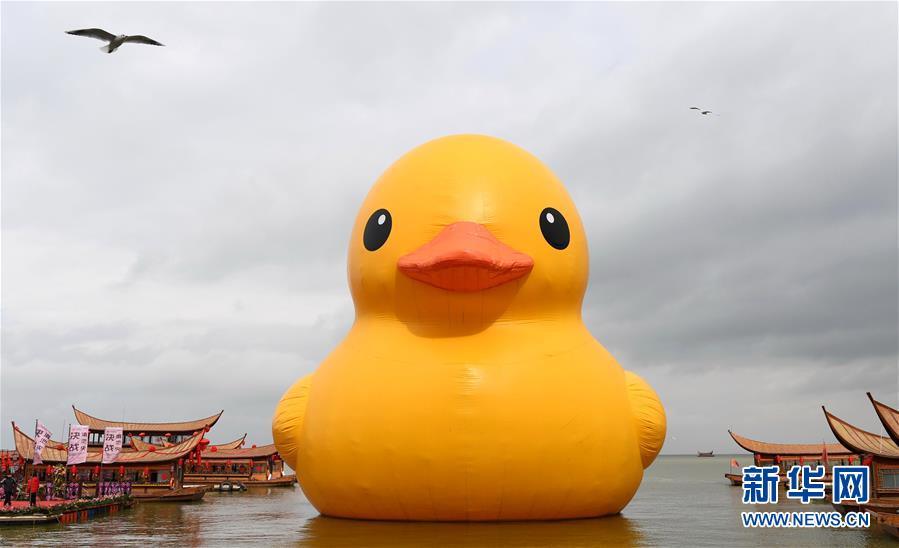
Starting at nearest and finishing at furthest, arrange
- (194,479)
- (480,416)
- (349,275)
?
(480,416) < (349,275) < (194,479)

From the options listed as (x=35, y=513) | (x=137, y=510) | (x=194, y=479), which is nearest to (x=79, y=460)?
(x=137, y=510)

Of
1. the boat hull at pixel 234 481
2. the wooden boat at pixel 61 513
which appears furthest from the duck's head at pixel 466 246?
the boat hull at pixel 234 481

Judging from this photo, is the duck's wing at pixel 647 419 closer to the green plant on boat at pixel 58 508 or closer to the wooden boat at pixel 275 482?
the green plant on boat at pixel 58 508

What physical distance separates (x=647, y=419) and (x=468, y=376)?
320 cm

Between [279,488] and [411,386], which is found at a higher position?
[411,386]

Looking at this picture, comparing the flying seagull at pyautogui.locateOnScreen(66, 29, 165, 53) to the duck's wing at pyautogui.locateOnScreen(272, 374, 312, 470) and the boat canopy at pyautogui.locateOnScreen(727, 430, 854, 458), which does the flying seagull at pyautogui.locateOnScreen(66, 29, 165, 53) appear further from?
the boat canopy at pyautogui.locateOnScreen(727, 430, 854, 458)

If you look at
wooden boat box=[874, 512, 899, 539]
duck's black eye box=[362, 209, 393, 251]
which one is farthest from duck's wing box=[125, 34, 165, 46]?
wooden boat box=[874, 512, 899, 539]

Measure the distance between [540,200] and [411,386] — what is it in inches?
150

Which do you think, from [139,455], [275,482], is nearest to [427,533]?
[139,455]

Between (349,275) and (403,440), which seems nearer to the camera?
(403,440)

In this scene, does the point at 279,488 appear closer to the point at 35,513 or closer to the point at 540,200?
the point at 35,513

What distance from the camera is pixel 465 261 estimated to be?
10953mm

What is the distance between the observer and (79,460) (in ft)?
63.0

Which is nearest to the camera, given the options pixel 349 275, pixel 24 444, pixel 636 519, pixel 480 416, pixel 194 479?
pixel 480 416
